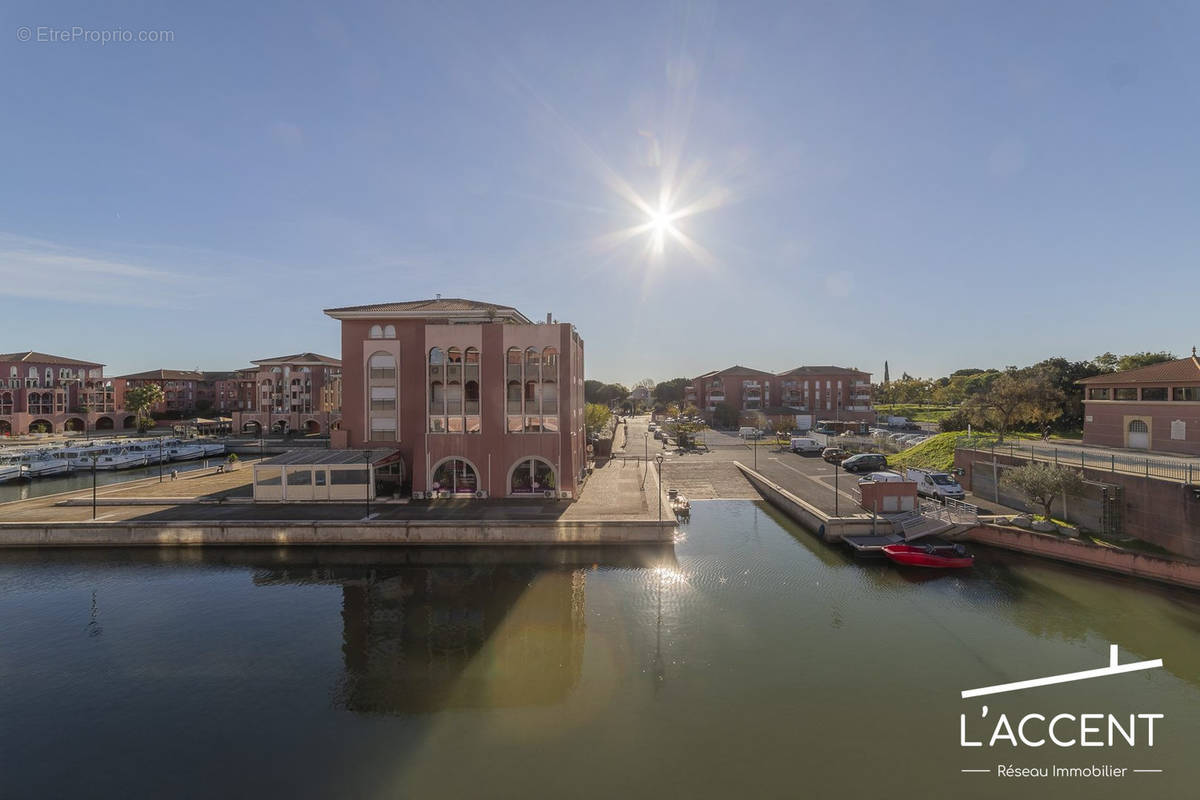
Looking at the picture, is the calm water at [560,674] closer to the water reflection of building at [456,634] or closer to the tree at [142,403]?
the water reflection of building at [456,634]

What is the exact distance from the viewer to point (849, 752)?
1191 cm

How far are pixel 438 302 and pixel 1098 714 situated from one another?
135ft

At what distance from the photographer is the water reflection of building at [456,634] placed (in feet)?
47.5

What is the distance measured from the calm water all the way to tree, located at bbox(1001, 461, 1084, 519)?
3.74 meters

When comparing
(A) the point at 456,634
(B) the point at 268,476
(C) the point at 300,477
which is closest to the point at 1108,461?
(A) the point at 456,634

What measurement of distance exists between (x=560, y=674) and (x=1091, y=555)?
25165 mm

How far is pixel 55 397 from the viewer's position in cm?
8425

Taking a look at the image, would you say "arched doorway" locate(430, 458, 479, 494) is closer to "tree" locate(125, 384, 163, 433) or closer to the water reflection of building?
the water reflection of building

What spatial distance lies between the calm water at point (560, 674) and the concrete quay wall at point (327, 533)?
1685 mm

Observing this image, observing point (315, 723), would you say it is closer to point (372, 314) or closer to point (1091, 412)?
point (372, 314)

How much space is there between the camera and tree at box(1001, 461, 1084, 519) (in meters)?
24.2

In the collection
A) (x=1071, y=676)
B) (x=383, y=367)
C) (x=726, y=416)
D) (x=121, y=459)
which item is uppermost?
(x=383, y=367)

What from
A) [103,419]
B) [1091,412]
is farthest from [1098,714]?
[103,419]

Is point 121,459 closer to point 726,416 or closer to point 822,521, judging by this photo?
point 822,521
